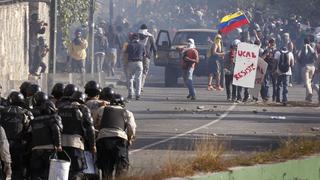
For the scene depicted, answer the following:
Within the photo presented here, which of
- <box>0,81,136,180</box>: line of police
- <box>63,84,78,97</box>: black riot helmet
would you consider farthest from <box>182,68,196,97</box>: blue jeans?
<box>63,84,78,97</box>: black riot helmet

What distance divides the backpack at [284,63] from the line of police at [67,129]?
1811 centimetres

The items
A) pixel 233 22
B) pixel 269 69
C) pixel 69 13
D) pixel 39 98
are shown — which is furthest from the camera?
pixel 69 13

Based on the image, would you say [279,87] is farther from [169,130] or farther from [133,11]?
[133,11]

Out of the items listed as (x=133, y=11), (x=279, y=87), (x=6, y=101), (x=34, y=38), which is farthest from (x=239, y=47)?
(x=133, y=11)

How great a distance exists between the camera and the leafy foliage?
1693 inches

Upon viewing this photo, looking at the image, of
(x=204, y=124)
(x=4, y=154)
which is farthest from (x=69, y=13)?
(x=4, y=154)

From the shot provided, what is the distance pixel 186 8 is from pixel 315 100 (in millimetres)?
36590

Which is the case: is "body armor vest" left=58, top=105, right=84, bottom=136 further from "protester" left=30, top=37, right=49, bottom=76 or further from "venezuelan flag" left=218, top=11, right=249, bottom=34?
"venezuelan flag" left=218, top=11, right=249, bottom=34

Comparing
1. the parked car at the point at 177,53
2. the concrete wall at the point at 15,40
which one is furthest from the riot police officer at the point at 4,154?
the parked car at the point at 177,53

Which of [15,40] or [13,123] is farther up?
[15,40]

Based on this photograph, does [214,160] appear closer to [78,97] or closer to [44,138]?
[78,97]

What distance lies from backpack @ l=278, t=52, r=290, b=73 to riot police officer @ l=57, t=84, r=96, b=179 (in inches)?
758

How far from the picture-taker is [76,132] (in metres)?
13.9

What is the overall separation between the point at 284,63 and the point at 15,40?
8077 mm
